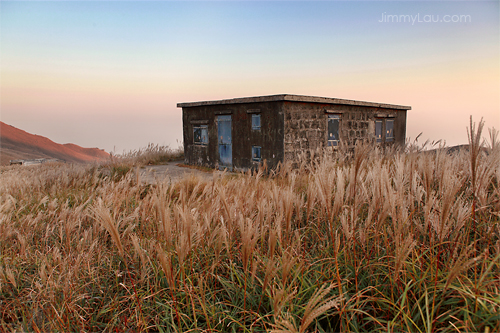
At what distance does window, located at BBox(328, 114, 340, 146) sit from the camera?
1074 cm

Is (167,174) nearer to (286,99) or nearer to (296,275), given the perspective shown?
(286,99)

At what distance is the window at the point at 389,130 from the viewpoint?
555 inches

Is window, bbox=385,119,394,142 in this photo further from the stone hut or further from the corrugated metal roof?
the corrugated metal roof

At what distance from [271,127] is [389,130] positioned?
7624 millimetres

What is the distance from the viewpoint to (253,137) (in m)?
10.4

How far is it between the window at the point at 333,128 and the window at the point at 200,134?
483 centimetres

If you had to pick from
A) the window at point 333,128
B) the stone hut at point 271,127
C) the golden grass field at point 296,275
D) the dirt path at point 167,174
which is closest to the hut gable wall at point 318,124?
the stone hut at point 271,127

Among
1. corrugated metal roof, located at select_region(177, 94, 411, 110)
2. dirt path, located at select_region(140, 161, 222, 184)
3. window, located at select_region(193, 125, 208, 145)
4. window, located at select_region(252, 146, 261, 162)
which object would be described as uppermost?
corrugated metal roof, located at select_region(177, 94, 411, 110)

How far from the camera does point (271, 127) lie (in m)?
9.60

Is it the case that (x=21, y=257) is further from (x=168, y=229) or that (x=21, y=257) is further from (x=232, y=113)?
(x=232, y=113)

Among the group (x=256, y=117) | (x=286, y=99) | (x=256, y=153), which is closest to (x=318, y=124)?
(x=286, y=99)

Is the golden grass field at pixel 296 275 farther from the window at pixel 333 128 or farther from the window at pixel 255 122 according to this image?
the window at pixel 333 128

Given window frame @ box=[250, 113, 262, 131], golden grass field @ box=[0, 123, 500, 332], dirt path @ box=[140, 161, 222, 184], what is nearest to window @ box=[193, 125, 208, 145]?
dirt path @ box=[140, 161, 222, 184]

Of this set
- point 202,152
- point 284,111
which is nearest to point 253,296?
point 284,111
